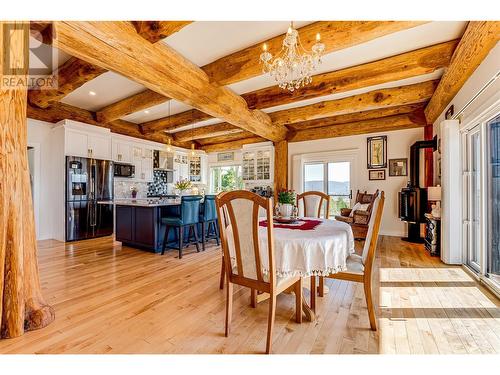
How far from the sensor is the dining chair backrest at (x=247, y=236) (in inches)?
63.2

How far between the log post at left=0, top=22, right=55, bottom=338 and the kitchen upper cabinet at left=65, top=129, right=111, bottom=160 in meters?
3.64

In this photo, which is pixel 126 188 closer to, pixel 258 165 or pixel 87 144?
pixel 87 144

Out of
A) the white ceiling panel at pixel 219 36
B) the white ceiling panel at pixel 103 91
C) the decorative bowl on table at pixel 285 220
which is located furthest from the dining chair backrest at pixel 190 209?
the white ceiling panel at pixel 103 91

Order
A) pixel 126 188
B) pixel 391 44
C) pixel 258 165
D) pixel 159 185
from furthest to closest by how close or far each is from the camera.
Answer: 1. pixel 159 185
2. pixel 258 165
3. pixel 126 188
4. pixel 391 44

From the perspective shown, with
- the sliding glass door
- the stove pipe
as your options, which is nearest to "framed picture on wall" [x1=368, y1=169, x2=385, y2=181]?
the stove pipe

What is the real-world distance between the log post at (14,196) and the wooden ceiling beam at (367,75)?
328cm

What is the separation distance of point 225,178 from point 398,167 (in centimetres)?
539

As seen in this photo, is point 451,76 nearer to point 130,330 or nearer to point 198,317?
point 198,317

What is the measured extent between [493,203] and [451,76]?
1.69m

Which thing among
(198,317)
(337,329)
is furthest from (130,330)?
(337,329)

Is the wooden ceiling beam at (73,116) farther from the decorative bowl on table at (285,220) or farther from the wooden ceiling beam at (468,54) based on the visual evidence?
the wooden ceiling beam at (468,54)

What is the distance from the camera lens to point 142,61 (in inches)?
105

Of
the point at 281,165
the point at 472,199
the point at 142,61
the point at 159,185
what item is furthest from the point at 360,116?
the point at 159,185

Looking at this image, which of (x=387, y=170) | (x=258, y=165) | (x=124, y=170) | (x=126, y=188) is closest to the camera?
(x=387, y=170)
